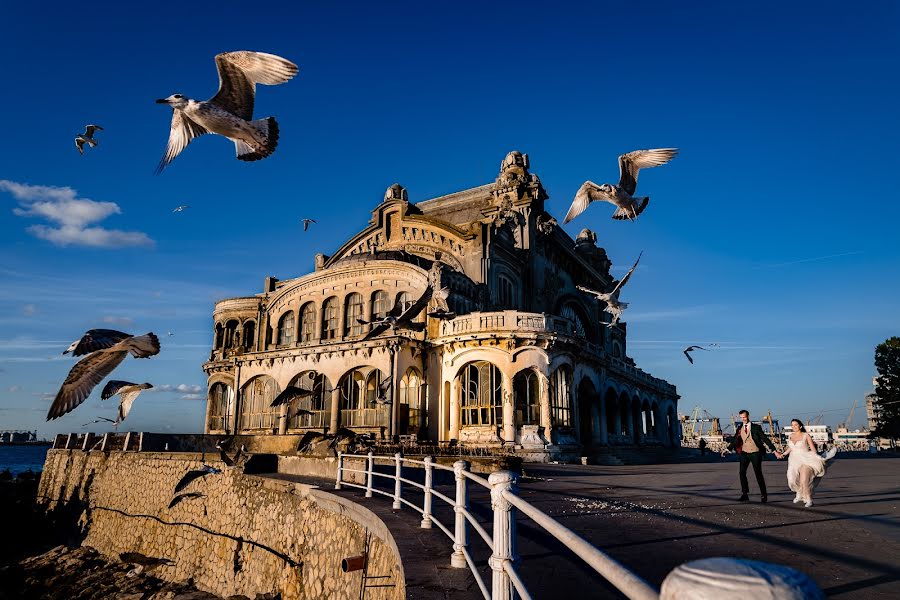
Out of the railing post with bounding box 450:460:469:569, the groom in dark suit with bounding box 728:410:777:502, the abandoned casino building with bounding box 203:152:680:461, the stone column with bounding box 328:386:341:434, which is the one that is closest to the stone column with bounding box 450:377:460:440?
the abandoned casino building with bounding box 203:152:680:461

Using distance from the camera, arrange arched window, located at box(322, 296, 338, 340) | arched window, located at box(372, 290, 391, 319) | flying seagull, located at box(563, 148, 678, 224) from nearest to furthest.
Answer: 1. flying seagull, located at box(563, 148, 678, 224)
2. arched window, located at box(372, 290, 391, 319)
3. arched window, located at box(322, 296, 338, 340)

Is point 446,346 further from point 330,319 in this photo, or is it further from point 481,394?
point 330,319

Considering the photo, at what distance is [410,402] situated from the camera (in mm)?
30078

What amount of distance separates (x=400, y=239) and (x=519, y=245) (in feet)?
25.3

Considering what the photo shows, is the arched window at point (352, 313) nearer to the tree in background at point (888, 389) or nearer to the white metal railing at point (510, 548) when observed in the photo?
the white metal railing at point (510, 548)

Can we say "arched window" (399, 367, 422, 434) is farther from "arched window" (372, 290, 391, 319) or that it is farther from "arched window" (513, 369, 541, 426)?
"arched window" (513, 369, 541, 426)

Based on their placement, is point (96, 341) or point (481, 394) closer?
point (96, 341)

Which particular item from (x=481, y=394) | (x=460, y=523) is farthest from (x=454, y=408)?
(x=460, y=523)

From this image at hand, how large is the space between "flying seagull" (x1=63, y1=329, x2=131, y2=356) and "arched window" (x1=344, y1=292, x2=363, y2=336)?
23280 millimetres

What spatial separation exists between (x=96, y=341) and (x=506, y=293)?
27.4 m

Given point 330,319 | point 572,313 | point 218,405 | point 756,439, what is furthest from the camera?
point 572,313

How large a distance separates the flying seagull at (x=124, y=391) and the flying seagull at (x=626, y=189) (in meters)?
11.4

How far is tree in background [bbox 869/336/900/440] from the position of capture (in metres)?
52.5

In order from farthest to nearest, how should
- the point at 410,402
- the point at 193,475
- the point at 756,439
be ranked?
the point at 410,402, the point at 193,475, the point at 756,439
